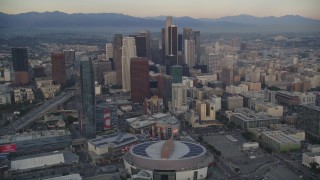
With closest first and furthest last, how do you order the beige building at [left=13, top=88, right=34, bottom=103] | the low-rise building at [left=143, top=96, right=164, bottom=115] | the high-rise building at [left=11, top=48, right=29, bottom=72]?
the low-rise building at [left=143, top=96, right=164, bottom=115]
the beige building at [left=13, top=88, right=34, bottom=103]
the high-rise building at [left=11, top=48, right=29, bottom=72]

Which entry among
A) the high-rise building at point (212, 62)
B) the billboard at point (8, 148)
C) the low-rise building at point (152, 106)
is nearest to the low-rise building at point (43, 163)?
the billboard at point (8, 148)

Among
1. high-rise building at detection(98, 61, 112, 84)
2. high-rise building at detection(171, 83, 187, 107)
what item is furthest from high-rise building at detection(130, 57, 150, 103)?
high-rise building at detection(98, 61, 112, 84)

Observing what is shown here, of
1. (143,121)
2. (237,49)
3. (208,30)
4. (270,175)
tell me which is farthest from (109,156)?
(208,30)

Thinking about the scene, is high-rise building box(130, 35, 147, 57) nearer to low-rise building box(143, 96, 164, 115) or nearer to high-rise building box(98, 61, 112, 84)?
high-rise building box(98, 61, 112, 84)

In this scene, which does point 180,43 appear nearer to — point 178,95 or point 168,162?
point 178,95

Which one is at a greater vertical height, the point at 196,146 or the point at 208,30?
the point at 208,30

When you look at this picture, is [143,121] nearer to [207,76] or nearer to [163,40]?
[207,76]
